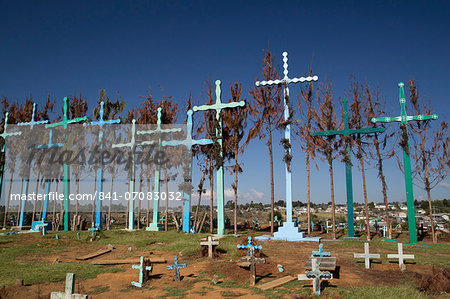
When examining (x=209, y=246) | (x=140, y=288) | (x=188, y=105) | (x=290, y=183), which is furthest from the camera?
(x=188, y=105)

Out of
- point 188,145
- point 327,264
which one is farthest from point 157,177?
point 327,264

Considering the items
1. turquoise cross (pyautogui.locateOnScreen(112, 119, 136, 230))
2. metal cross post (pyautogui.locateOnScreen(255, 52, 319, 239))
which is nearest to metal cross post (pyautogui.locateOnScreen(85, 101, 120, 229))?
turquoise cross (pyautogui.locateOnScreen(112, 119, 136, 230))

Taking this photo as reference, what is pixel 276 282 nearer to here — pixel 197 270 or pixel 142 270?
pixel 197 270

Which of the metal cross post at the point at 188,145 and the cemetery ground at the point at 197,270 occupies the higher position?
the metal cross post at the point at 188,145

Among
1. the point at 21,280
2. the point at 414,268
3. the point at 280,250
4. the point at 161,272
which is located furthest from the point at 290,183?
the point at 21,280

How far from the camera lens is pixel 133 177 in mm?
20656

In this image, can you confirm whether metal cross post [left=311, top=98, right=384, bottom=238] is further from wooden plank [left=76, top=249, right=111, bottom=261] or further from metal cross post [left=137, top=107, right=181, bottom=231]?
wooden plank [left=76, top=249, right=111, bottom=261]

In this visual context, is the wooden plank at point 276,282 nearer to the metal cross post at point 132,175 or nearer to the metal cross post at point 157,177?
the metal cross post at point 157,177

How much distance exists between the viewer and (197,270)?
10.6m

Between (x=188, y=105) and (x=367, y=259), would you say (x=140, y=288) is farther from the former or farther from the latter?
(x=188, y=105)

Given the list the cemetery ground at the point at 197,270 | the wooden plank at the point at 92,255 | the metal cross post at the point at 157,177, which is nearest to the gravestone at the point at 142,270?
the cemetery ground at the point at 197,270

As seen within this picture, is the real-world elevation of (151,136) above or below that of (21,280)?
above

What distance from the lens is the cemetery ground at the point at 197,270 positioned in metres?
8.02

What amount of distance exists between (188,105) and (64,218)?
10790mm
